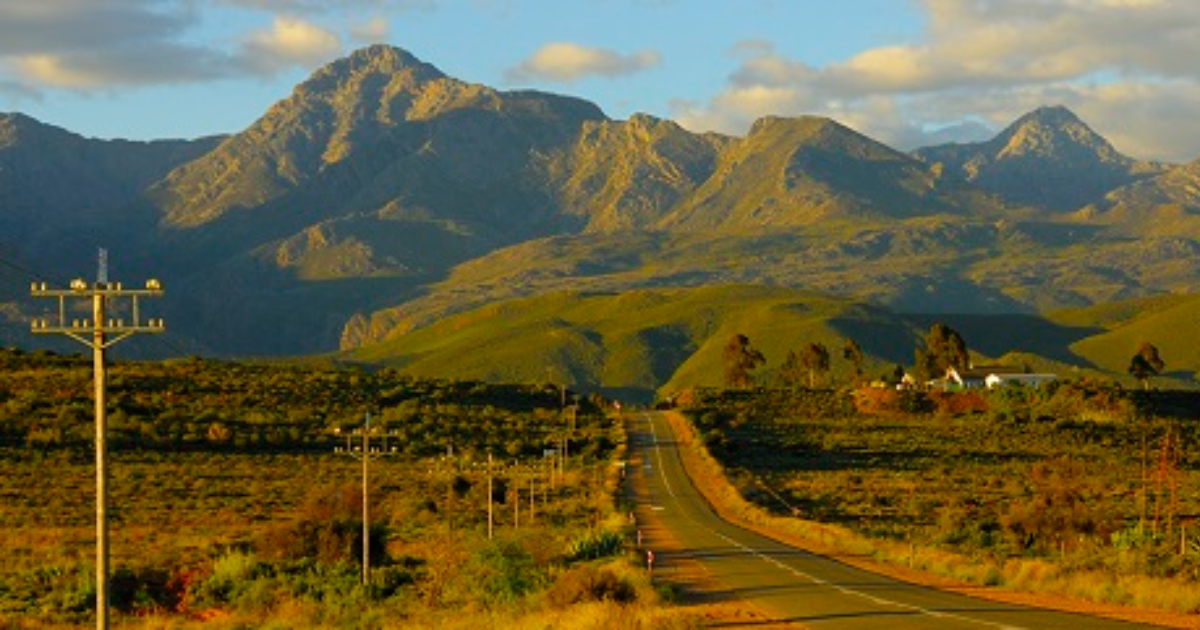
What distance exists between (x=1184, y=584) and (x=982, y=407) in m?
126

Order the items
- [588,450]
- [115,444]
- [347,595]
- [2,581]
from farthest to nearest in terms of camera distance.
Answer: [588,450]
[115,444]
[2,581]
[347,595]

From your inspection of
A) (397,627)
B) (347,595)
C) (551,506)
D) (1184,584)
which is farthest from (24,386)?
(1184,584)

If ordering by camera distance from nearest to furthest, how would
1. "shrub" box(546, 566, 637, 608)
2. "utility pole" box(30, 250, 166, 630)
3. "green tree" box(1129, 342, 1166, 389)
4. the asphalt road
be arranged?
the asphalt road, "utility pole" box(30, 250, 166, 630), "shrub" box(546, 566, 637, 608), "green tree" box(1129, 342, 1166, 389)

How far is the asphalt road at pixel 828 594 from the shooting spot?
1276 inches

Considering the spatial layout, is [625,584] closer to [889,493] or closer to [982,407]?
[889,493]

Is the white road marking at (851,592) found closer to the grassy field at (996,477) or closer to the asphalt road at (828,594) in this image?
the asphalt road at (828,594)

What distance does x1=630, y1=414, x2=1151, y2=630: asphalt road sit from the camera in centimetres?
3241

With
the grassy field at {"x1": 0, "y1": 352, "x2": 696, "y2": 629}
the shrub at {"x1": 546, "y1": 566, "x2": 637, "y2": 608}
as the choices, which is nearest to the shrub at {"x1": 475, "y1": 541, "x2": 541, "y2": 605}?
the grassy field at {"x1": 0, "y1": 352, "x2": 696, "y2": 629}

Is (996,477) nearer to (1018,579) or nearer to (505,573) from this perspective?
(1018,579)

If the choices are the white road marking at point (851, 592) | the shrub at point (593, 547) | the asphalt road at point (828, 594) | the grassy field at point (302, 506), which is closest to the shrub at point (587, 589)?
the grassy field at point (302, 506)

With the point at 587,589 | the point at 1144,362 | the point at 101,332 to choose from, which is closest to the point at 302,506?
the point at 587,589

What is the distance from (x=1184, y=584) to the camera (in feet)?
115

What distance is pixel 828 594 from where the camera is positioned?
127 ft

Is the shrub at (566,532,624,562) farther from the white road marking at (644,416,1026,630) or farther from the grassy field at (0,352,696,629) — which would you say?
the white road marking at (644,416,1026,630)
